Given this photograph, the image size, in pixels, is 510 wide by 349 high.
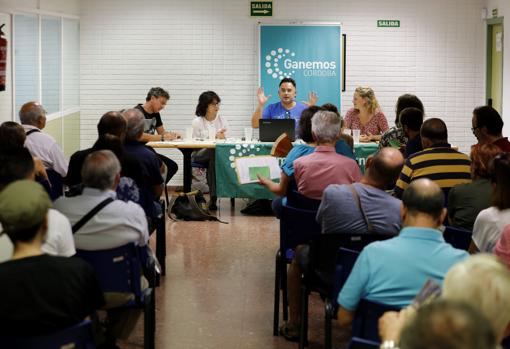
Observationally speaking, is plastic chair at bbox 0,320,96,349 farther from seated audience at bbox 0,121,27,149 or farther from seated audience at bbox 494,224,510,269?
seated audience at bbox 0,121,27,149

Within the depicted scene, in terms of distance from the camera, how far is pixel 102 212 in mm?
4242

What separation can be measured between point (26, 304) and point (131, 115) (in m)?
3.27

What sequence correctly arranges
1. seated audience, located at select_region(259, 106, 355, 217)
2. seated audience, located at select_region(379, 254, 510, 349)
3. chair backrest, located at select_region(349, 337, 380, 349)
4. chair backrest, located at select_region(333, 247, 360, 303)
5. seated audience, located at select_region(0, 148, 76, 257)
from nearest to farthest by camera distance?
seated audience, located at select_region(379, 254, 510, 349) → chair backrest, located at select_region(349, 337, 380, 349) → seated audience, located at select_region(0, 148, 76, 257) → chair backrest, located at select_region(333, 247, 360, 303) → seated audience, located at select_region(259, 106, 355, 217)

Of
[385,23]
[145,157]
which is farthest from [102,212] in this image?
[385,23]

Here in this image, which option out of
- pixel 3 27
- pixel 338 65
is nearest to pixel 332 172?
pixel 3 27

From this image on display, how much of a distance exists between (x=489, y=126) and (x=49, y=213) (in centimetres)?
352

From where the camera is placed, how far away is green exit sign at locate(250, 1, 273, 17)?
11.3 m

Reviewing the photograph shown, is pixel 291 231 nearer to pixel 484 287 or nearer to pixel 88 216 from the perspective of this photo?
pixel 88 216

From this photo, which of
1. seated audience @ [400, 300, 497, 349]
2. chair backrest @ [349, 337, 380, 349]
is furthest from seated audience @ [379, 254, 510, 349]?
chair backrest @ [349, 337, 380, 349]

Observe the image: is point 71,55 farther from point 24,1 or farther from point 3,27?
point 3,27

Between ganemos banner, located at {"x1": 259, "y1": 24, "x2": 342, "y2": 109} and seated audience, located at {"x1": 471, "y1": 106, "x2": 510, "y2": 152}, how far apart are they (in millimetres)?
5086

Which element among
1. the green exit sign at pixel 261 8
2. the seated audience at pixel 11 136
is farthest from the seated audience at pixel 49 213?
the green exit sign at pixel 261 8

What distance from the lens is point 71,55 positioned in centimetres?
1094

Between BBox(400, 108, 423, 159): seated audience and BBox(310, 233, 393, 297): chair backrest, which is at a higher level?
BBox(400, 108, 423, 159): seated audience
